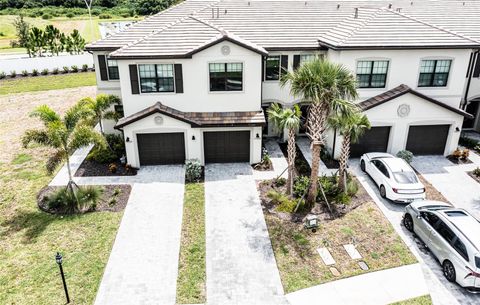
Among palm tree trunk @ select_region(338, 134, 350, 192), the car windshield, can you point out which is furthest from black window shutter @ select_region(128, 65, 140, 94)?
the car windshield

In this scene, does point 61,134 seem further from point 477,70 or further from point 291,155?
point 477,70

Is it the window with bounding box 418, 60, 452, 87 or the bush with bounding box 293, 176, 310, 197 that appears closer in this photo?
the bush with bounding box 293, 176, 310, 197

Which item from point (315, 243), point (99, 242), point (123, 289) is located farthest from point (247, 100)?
point (123, 289)

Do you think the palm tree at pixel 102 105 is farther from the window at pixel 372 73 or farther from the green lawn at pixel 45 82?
the green lawn at pixel 45 82

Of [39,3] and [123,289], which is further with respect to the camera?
[39,3]

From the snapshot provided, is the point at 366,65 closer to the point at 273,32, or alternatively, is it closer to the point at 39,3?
the point at 273,32

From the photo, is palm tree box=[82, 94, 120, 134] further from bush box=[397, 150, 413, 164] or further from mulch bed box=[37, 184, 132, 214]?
bush box=[397, 150, 413, 164]
